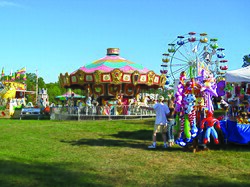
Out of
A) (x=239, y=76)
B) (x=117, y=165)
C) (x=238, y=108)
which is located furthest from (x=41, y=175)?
(x=238, y=108)

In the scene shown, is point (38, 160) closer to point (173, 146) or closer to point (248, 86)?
point (173, 146)

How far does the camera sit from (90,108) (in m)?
23.0

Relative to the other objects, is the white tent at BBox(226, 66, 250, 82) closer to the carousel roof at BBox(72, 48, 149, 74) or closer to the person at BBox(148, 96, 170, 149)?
the person at BBox(148, 96, 170, 149)

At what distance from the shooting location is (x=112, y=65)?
25547mm

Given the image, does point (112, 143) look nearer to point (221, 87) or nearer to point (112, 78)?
point (221, 87)

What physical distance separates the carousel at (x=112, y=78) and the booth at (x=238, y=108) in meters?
10.9

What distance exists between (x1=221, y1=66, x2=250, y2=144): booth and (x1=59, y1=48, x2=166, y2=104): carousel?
1094 centimetres

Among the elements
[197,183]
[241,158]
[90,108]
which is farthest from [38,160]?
[90,108]

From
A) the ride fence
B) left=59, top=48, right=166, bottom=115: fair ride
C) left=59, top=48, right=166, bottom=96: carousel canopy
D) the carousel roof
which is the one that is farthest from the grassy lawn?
the carousel roof

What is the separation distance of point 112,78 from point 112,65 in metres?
1.65

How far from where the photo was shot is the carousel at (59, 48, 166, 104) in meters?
24.4

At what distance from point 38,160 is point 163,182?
3461mm

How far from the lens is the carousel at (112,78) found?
2438cm

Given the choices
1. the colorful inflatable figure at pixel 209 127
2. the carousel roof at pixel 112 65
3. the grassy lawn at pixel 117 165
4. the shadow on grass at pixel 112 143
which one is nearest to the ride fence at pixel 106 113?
the carousel roof at pixel 112 65
